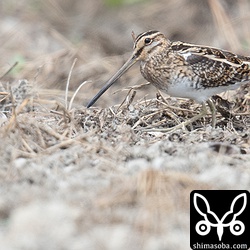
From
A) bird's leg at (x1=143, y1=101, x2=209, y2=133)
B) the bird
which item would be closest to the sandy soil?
bird's leg at (x1=143, y1=101, x2=209, y2=133)

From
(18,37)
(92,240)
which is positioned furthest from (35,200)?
(18,37)

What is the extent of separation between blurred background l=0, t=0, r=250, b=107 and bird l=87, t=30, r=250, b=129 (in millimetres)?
1907

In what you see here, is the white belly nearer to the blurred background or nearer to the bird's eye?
the bird's eye

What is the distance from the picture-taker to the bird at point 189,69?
5285 mm

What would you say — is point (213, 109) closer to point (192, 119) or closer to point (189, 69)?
point (192, 119)

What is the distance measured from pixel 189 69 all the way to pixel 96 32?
412cm

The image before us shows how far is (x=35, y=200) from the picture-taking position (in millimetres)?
3691

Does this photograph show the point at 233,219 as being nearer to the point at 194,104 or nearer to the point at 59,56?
the point at 194,104

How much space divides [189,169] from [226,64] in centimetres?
153

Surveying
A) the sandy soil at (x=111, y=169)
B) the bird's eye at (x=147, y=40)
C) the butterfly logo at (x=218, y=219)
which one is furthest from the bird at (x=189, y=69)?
the butterfly logo at (x=218, y=219)

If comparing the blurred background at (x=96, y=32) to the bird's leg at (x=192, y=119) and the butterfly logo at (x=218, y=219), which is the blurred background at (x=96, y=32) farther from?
the butterfly logo at (x=218, y=219)

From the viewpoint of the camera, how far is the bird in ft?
17.3

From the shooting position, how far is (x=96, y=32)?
9.27 meters

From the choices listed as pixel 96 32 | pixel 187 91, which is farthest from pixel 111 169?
pixel 96 32
